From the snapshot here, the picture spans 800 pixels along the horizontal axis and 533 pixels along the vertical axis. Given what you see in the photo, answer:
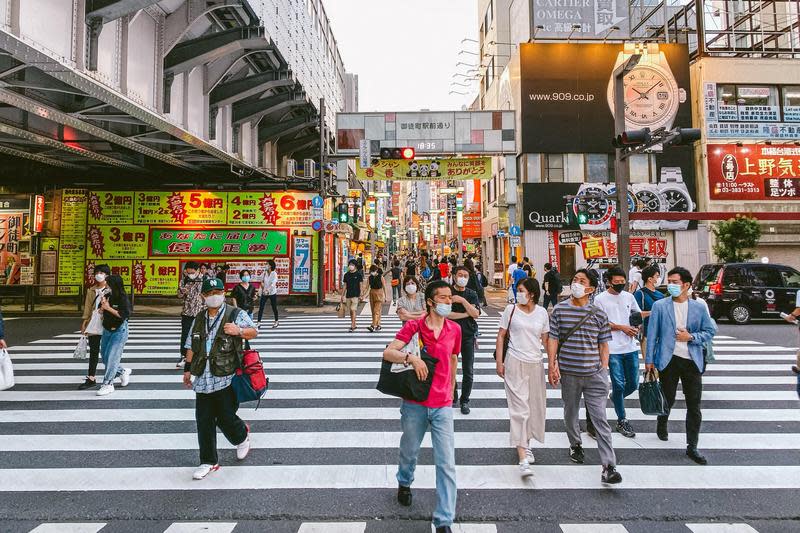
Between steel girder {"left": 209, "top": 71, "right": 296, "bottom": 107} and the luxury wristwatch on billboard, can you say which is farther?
the luxury wristwatch on billboard

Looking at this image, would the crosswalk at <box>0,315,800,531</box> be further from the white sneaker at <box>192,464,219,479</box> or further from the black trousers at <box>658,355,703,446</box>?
the black trousers at <box>658,355,703,446</box>

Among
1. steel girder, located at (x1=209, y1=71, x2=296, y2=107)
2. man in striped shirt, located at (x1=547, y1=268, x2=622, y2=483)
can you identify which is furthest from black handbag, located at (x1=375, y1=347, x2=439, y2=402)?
steel girder, located at (x1=209, y1=71, x2=296, y2=107)

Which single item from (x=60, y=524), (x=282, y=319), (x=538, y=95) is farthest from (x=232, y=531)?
(x=538, y=95)

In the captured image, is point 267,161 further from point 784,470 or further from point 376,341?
point 784,470

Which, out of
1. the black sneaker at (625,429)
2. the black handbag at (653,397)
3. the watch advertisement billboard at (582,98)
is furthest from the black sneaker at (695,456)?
the watch advertisement billboard at (582,98)

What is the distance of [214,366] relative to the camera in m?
4.11

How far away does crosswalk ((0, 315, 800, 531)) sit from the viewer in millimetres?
4086

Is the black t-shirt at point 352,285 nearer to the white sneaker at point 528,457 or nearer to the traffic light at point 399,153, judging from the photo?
the traffic light at point 399,153

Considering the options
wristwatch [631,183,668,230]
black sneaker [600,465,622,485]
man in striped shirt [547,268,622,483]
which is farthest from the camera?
wristwatch [631,183,668,230]

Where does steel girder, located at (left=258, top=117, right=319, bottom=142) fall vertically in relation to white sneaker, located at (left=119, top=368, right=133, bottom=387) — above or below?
above

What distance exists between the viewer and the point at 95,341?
23.2ft

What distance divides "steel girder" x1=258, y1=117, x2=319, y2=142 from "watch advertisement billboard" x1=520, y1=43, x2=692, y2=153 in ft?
40.7

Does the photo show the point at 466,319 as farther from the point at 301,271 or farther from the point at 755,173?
the point at 755,173

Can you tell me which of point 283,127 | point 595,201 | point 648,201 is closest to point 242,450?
point 283,127
